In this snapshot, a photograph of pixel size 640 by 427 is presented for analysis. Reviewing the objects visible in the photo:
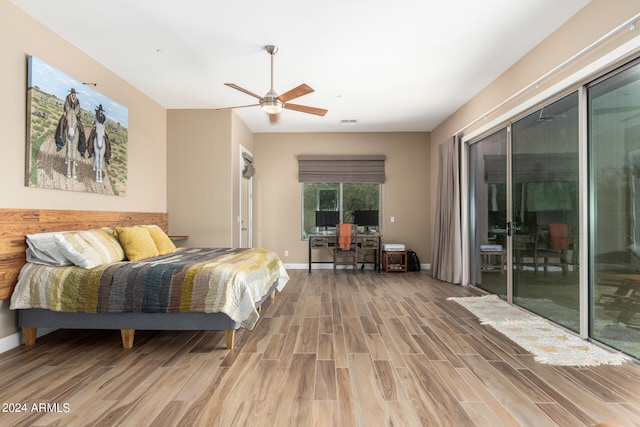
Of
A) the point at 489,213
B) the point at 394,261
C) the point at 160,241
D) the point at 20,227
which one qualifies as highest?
the point at 489,213

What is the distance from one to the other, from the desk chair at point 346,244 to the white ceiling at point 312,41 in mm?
2326

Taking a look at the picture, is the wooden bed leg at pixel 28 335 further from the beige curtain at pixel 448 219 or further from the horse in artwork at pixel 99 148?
the beige curtain at pixel 448 219

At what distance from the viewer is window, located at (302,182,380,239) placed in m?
6.96

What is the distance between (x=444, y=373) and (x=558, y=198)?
2074 mm

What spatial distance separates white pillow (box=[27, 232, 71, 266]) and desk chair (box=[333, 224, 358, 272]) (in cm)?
418

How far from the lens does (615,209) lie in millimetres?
2639

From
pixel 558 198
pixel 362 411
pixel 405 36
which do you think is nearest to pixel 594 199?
pixel 558 198

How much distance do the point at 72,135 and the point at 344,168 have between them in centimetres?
453

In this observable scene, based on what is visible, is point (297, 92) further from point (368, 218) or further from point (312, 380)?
point (368, 218)

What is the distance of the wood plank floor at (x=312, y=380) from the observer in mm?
1824

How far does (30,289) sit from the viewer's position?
2742 millimetres

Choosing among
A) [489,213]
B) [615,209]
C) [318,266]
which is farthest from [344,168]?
[615,209]

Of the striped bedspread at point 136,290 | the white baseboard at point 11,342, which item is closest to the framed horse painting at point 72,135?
the striped bedspread at point 136,290

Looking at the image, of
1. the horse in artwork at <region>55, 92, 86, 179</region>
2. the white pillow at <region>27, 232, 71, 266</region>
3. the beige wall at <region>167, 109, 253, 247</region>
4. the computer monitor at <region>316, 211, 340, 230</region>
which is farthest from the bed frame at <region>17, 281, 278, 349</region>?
the computer monitor at <region>316, 211, 340, 230</region>
